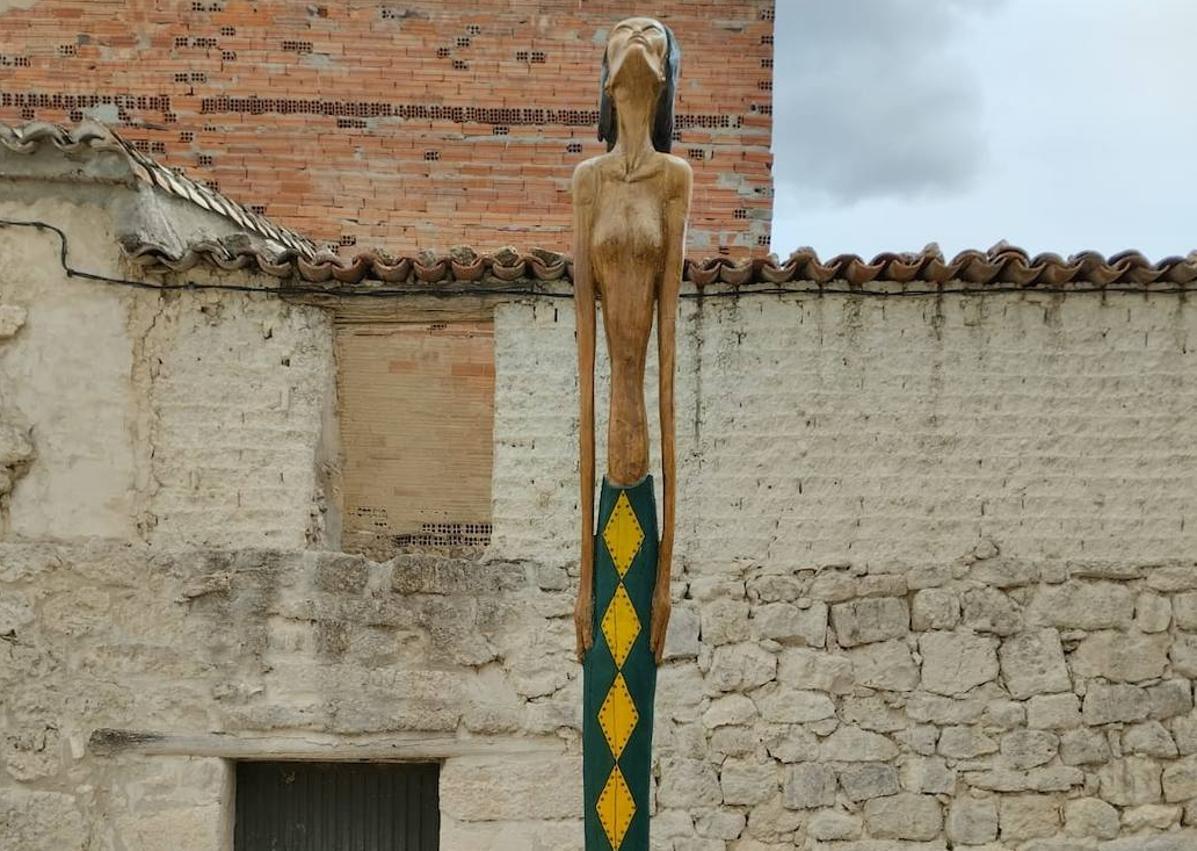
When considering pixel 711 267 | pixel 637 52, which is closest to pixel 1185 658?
pixel 711 267

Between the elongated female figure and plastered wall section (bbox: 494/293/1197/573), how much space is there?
272 cm

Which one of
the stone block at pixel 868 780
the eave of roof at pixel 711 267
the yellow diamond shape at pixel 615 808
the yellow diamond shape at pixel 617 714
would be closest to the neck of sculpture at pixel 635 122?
the yellow diamond shape at pixel 617 714

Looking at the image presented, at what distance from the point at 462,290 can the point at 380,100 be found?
4.36 m

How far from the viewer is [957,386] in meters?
6.64

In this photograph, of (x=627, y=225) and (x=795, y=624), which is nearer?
(x=627, y=225)

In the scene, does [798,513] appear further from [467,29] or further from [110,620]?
[467,29]

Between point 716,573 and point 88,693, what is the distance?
8.74 feet

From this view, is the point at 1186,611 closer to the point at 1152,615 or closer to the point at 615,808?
the point at 1152,615

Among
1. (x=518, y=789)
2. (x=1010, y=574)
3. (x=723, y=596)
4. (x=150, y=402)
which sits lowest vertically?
(x=518, y=789)

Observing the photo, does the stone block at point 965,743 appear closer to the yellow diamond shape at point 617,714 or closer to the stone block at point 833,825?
the stone block at point 833,825

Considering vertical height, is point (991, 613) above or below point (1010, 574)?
below

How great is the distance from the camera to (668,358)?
3877 mm

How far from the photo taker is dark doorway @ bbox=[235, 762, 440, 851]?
22.4 feet

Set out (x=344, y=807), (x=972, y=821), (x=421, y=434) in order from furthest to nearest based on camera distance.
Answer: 1. (x=421, y=434)
2. (x=344, y=807)
3. (x=972, y=821)
